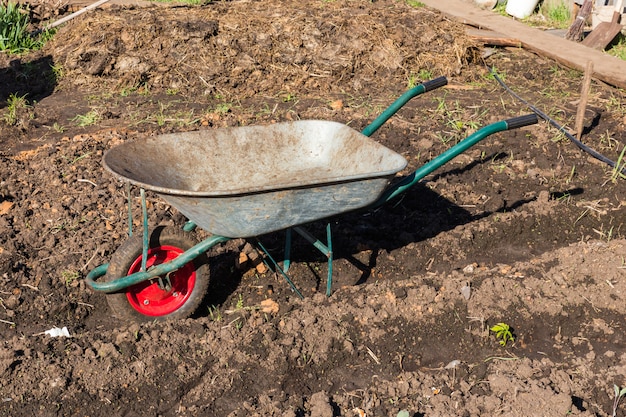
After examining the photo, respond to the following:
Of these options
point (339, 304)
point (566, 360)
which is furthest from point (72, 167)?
point (566, 360)

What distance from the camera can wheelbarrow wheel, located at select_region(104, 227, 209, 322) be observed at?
3684 mm

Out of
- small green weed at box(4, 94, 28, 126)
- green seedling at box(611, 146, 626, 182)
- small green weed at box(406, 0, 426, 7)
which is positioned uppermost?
small green weed at box(406, 0, 426, 7)

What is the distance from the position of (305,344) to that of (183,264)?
2.41ft

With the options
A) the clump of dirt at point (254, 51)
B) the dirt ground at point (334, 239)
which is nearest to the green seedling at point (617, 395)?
the dirt ground at point (334, 239)

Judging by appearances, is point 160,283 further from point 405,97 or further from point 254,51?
point 254,51

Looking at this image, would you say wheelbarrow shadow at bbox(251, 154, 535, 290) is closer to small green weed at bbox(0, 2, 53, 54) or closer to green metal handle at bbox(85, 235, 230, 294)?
green metal handle at bbox(85, 235, 230, 294)

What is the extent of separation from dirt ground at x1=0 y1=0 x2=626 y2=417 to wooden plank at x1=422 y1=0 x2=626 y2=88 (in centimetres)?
16

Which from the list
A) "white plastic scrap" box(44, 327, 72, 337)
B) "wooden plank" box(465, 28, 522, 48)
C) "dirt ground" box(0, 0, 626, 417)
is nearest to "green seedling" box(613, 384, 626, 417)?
"dirt ground" box(0, 0, 626, 417)

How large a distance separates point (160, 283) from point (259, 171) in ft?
2.89

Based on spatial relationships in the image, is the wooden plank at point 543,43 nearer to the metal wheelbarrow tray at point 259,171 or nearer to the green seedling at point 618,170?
the green seedling at point 618,170

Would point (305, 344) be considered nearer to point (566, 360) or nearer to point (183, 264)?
point (183, 264)

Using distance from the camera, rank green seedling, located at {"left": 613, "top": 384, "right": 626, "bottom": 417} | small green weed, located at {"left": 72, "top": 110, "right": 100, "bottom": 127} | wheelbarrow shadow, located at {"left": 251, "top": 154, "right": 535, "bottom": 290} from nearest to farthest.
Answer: green seedling, located at {"left": 613, "top": 384, "right": 626, "bottom": 417}
wheelbarrow shadow, located at {"left": 251, "top": 154, "right": 535, "bottom": 290}
small green weed, located at {"left": 72, "top": 110, "right": 100, "bottom": 127}

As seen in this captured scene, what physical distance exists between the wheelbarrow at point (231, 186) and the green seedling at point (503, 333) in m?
0.87

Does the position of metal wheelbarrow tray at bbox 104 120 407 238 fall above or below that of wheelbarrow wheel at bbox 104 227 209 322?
above
